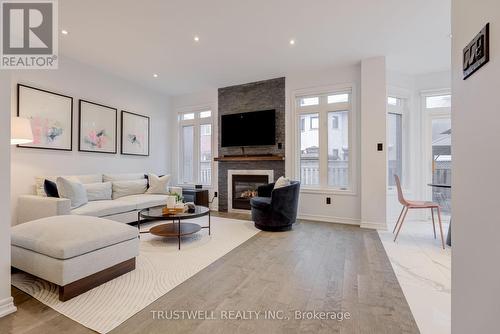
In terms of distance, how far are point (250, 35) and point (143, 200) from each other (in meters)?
3.04

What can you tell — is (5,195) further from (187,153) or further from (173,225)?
(187,153)

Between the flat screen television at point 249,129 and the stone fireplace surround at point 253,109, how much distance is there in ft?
0.38

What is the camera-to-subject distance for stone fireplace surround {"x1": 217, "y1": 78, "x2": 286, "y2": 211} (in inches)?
190

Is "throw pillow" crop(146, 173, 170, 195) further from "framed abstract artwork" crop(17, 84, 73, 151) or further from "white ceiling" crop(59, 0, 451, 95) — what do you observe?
"white ceiling" crop(59, 0, 451, 95)

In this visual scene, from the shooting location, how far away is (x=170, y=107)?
6.13 metres

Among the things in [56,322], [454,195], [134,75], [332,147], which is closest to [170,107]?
[134,75]

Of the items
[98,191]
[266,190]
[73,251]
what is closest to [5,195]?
[73,251]

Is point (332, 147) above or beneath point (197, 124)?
beneath

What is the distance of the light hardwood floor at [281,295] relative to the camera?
1.52 meters

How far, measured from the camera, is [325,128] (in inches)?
179

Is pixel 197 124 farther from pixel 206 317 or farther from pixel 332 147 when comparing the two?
pixel 206 317

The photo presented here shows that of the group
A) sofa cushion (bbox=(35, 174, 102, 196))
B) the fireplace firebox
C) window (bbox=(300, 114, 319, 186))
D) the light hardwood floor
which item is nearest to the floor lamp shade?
sofa cushion (bbox=(35, 174, 102, 196))

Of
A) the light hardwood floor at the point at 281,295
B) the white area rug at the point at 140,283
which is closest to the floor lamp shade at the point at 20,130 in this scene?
the white area rug at the point at 140,283

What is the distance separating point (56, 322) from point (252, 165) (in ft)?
12.9
